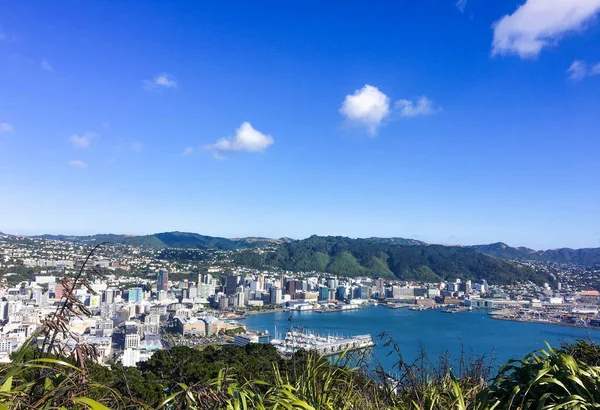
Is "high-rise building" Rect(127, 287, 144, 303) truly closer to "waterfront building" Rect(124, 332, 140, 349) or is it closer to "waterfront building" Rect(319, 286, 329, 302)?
"waterfront building" Rect(124, 332, 140, 349)

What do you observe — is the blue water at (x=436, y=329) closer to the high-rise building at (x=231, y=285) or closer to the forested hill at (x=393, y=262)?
the high-rise building at (x=231, y=285)

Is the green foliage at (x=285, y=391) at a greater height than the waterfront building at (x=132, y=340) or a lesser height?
greater

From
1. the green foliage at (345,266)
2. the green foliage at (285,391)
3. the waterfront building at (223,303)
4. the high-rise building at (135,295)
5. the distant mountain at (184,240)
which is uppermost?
the distant mountain at (184,240)

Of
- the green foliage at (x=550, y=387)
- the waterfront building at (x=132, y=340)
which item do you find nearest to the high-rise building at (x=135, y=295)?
the waterfront building at (x=132, y=340)

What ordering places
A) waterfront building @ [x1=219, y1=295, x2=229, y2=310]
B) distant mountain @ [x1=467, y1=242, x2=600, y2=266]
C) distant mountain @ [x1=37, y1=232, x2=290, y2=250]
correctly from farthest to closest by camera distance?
1. distant mountain @ [x1=467, y1=242, x2=600, y2=266]
2. distant mountain @ [x1=37, y1=232, x2=290, y2=250]
3. waterfront building @ [x1=219, y1=295, x2=229, y2=310]

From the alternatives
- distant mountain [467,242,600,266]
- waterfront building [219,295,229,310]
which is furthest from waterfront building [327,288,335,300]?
distant mountain [467,242,600,266]

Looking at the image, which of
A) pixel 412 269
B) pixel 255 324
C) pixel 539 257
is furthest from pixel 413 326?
pixel 539 257
